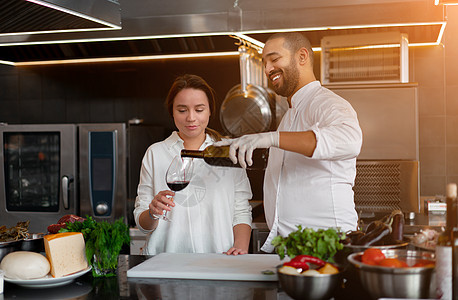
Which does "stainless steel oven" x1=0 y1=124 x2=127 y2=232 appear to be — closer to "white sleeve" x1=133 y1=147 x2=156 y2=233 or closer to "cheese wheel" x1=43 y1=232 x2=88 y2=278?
"white sleeve" x1=133 y1=147 x2=156 y2=233

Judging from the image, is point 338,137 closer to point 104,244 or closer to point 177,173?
point 177,173

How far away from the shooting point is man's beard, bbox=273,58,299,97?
2262 mm

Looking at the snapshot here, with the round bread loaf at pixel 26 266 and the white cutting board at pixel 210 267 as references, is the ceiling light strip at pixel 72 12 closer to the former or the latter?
the round bread loaf at pixel 26 266

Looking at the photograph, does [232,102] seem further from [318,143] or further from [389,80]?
[318,143]

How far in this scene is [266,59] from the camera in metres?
2.28

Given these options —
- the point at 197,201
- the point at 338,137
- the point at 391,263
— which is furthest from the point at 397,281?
the point at 197,201

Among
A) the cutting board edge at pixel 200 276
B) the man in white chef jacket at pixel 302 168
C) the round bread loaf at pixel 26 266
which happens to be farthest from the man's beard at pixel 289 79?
the round bread loaf at pixel 26 266

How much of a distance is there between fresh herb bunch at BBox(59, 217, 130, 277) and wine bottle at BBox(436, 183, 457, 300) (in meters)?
0.99

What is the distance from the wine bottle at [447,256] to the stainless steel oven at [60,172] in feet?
8.50

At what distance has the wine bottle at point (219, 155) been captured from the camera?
1953 millimetres

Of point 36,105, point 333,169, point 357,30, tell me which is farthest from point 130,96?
point 333,169

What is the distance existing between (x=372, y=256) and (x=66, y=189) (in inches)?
107

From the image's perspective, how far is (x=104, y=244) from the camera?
5.81 feet

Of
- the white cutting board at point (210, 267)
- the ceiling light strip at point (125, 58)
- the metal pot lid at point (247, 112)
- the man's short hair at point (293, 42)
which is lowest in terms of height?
the white cutting board at point (210, 267)
